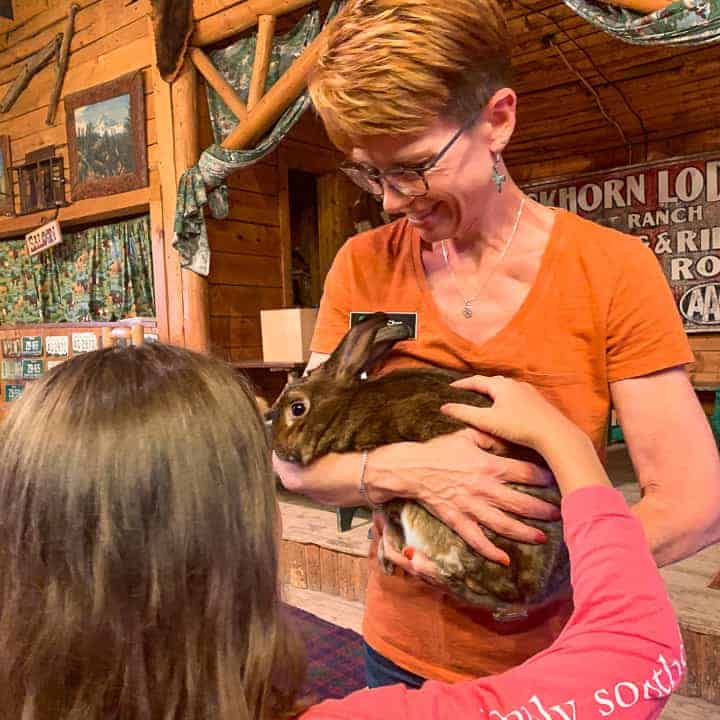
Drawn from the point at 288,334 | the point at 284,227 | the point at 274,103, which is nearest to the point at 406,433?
the point at 288,334

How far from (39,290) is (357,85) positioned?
5643 millimetres

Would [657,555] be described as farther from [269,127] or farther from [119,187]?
[119,187]

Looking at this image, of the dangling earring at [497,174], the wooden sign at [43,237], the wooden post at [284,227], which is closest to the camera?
the dangling earring at [497,174]

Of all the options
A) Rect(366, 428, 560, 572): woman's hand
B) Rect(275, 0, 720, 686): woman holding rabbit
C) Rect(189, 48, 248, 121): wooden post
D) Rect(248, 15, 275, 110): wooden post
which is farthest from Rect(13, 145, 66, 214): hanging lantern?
Rect(366, 428, 560, 572): woman's hand

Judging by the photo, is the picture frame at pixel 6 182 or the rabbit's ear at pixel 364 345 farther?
the picture frame at pixel 6 182

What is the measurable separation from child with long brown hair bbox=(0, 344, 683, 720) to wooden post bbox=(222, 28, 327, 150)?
3.38m

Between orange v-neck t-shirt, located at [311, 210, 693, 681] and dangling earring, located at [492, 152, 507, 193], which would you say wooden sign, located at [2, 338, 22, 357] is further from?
dangling earring, located at [492, 152, 507, 193]

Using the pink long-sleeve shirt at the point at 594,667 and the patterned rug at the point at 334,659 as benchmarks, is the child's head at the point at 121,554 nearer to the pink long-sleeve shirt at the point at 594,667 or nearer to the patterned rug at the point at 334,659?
the pink long-sleeve shirt at the point at 594,667

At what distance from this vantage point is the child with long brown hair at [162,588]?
0.59 m

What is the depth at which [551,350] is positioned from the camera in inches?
36.9

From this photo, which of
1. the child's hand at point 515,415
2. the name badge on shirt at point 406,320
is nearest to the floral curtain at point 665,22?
the name badge on shirt at point 406,320

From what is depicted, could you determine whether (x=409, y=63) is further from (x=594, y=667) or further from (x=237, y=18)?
(x=237, y=18)

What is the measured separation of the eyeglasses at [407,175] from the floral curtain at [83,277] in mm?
4246

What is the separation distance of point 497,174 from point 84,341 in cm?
480
